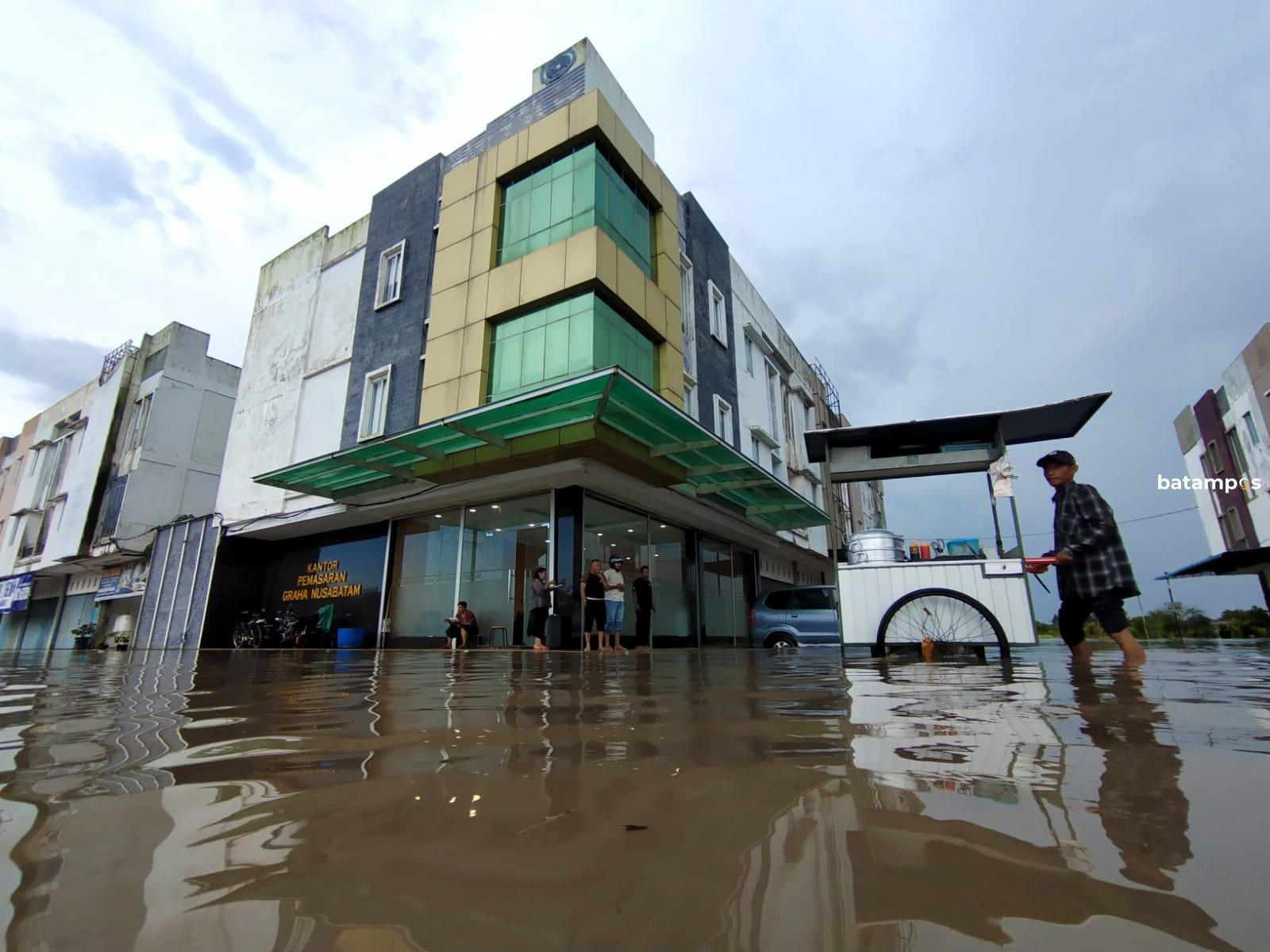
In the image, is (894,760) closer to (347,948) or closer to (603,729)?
(603,729)

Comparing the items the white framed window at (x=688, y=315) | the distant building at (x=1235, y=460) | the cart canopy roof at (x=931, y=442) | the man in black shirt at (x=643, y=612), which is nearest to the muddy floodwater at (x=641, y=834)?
the cart canopy roof at (x=931, y=442)

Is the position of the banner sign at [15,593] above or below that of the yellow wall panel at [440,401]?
below

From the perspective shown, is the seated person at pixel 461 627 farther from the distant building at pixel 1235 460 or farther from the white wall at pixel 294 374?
the distant building at pixel 1235 460


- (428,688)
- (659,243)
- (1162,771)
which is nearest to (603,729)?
(1162,771)

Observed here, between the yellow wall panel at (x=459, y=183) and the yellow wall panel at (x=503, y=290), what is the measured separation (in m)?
2.84

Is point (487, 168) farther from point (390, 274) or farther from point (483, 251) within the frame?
point (390, 274)

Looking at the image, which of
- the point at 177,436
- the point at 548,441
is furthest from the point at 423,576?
the point at 177,436

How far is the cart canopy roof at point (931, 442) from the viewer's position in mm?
5797

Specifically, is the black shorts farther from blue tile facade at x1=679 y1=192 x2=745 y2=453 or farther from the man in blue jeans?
blue tile facade at x1=679 y1=192 x2=745 y2=453

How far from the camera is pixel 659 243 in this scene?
579 inches

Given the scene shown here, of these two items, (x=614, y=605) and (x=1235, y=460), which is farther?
(x=1235, y=460)

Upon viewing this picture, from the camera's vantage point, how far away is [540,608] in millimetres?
11086

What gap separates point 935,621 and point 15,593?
34698 mm

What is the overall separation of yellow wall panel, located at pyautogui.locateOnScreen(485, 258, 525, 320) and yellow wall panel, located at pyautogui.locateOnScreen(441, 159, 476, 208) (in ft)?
9.33
